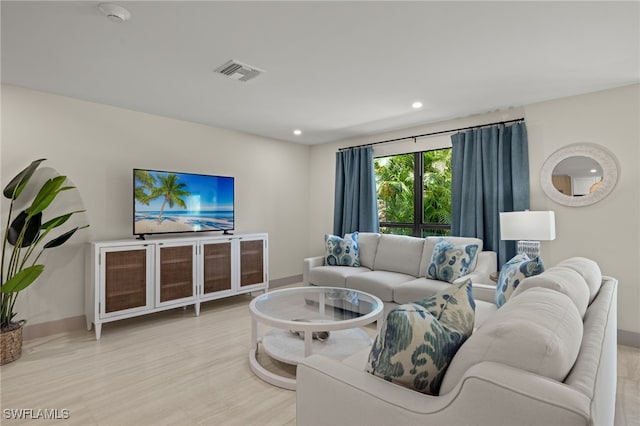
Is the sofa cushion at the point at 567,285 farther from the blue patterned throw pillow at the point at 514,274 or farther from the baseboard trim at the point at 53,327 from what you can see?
the baseboard trim at the point at 53,327

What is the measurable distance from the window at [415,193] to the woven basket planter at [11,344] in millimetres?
4214

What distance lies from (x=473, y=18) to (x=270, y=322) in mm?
2374

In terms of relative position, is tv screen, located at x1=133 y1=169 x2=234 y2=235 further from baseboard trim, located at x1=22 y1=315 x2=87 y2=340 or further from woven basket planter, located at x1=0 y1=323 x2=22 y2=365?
woven basket planter, located at x1=0 y1=323 x2=22 y2=365

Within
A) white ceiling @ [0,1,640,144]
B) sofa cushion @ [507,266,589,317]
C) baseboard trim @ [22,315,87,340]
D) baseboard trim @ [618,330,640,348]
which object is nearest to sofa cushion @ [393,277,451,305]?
baseboard trim @ [618,330,640,348]

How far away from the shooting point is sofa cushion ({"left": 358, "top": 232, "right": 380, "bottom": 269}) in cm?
451

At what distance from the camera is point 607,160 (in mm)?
3246

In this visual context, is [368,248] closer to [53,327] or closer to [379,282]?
[379,282]

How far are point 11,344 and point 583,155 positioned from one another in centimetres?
533

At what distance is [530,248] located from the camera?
3.36 m

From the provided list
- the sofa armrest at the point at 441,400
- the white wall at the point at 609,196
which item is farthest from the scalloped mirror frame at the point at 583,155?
the sofa armrest at the point at 441,400

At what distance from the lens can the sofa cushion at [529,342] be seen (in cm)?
89

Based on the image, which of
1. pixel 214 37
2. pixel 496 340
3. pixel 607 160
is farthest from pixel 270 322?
pixel 607 160

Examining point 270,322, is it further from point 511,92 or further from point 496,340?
point 511,92

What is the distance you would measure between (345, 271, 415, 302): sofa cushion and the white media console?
140cm
